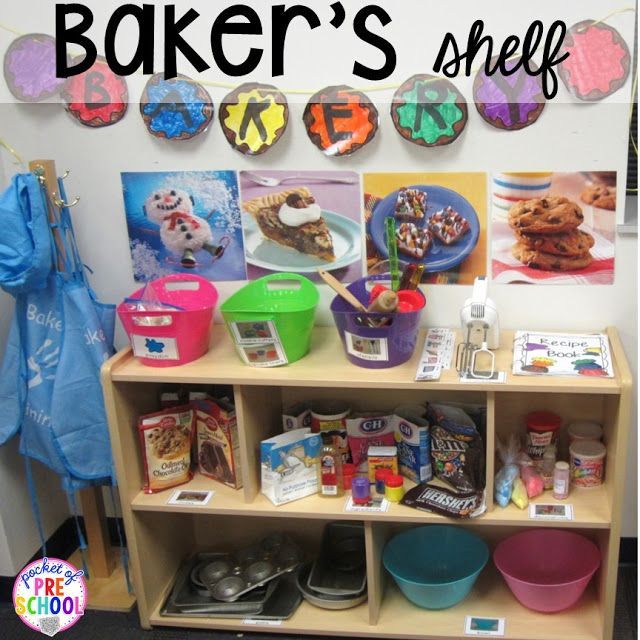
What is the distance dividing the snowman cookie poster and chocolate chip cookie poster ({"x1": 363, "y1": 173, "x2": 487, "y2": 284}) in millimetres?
345

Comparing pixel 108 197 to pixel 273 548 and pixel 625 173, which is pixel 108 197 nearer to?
pixel 273 548

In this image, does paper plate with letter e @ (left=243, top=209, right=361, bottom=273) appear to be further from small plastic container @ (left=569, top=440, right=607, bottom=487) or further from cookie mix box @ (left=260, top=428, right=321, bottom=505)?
small plastic container @ (left=569, top=440, right=607, bottom=487)

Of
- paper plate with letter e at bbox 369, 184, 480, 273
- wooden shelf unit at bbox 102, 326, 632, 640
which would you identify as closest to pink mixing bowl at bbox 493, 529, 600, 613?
wooden shelf unit at bbox 102, 326, 632, 640

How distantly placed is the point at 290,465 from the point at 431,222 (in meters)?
0.67

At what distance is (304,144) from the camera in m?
1.91

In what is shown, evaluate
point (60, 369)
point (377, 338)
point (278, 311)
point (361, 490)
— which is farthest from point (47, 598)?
point (377, 338)

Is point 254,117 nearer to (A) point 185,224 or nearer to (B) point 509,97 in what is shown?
(A) point 185,224

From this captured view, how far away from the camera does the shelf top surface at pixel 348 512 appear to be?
1.80 meters

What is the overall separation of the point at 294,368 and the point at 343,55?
723 millimetres

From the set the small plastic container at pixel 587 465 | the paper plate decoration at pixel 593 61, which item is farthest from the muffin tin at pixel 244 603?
the paper plate decoration at pixel 593 61

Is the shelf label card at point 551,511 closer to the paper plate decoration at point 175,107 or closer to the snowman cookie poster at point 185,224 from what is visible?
the snowman cookie poster at point 185,224

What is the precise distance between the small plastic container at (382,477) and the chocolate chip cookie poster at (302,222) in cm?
47

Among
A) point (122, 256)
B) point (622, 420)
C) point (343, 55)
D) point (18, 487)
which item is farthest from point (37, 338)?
point (622, 420)

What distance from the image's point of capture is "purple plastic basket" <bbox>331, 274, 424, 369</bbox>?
69.4 inches
